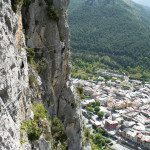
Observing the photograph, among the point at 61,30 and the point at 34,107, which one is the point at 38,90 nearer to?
the point at 34,107

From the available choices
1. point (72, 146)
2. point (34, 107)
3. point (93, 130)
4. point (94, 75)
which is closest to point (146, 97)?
point (94, 75)

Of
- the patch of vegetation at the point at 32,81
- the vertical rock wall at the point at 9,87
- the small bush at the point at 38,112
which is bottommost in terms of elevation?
the small bush at the point at 38,112

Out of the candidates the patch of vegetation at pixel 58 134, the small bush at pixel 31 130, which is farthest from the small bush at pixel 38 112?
the patch of vegetation at pixel 58 134

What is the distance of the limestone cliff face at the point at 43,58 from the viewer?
1980 centimetres

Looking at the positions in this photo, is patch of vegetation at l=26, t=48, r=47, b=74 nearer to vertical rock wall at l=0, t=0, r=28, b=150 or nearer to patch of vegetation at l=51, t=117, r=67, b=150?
patch of vegetation at l=51, t=117, r=67, b=150

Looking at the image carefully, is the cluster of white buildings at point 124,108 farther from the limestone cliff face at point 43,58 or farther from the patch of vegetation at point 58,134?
the patch of vegetation at point 58,134

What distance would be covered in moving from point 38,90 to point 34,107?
277 centimetres

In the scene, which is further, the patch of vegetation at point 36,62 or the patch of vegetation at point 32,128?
the patch of vegetation at point 36,62

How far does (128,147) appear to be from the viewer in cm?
9856

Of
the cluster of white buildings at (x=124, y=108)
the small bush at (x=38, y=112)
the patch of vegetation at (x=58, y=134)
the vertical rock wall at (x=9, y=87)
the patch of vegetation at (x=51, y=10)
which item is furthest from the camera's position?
the cluster of white buildings at (x=124, y=108)

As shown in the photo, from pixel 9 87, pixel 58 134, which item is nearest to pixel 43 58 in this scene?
pixel 58 134

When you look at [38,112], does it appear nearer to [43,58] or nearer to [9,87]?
[43,58]

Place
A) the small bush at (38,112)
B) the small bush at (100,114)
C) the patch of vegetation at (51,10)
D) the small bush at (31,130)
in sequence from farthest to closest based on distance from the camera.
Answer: the small bush at (100,114), the patch of vegetation at (51,10), the small bush at (38,112), the small bush at (31,130)

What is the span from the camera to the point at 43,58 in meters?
32.9
